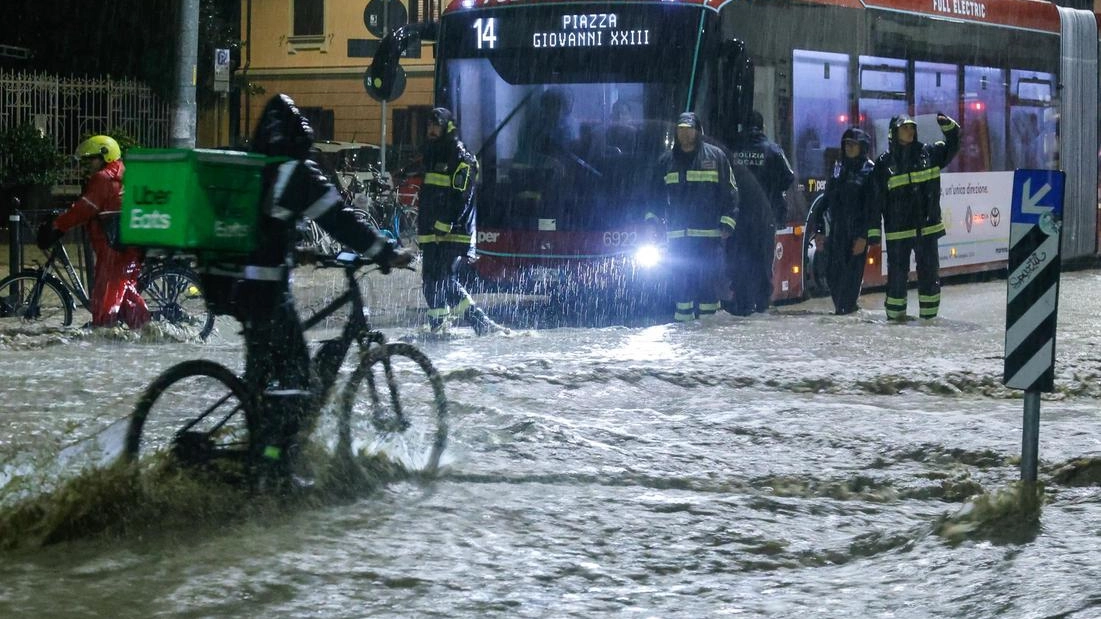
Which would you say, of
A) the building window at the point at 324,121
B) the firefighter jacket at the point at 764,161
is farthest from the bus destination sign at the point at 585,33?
the building window at the point at 324,121

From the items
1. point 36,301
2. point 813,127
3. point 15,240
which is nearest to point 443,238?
point 36,301

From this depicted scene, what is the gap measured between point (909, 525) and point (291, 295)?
8.38ft

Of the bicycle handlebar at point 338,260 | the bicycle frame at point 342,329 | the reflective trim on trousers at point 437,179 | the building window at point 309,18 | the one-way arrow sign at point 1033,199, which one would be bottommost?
the bicycle frame at point 342,329

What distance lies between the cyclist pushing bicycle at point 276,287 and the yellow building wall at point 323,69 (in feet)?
121

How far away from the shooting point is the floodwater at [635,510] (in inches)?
215

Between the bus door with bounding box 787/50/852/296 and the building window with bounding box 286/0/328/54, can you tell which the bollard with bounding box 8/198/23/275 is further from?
the building window with bounding box 286/0/328/54

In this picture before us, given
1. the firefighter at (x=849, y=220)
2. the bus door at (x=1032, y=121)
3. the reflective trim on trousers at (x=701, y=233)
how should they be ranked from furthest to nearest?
the bus door at (x=1032, y=121)
the firefighter at (x=849, y=220)
the reflective trim on trousers at (x=701, y=233)

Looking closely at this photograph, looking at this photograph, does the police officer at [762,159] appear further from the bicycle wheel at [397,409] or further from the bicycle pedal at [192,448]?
the bicycle pedal at [192,448]

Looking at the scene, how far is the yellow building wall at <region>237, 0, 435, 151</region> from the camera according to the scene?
4441cm

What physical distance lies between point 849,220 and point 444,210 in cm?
383

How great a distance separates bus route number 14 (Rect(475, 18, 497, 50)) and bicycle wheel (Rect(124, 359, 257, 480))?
906cm

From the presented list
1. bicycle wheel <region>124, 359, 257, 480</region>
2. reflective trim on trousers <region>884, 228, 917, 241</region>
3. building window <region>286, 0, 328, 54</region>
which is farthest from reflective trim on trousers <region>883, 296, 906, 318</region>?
building window <region>286, 0, 328, 54</region>

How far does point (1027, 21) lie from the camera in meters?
20.6

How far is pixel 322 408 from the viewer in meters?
6.77
